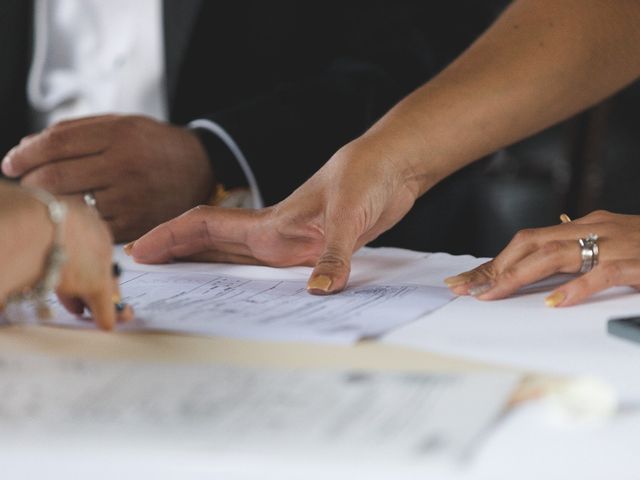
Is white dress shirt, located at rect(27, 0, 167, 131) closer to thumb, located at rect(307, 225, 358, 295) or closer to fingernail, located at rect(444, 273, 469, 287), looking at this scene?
thumb, located at rect(307, 225, 358, 295)

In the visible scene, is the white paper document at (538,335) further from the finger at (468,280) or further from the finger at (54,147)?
the finger at (54,147)

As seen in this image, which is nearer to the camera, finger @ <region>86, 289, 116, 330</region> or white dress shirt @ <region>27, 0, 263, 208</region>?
finger @ <region>86, 289, 116, 330</region>

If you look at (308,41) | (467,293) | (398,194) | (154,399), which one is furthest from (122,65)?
(154,399)

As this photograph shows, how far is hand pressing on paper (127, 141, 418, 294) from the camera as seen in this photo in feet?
2.78

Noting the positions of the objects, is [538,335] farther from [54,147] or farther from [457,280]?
[54,147]

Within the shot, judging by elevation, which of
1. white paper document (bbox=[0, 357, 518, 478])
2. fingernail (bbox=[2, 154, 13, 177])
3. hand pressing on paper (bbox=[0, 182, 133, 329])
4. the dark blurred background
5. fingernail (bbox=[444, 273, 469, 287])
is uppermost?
hand pressing on paper (bbox=[0, 182, 133, 329])

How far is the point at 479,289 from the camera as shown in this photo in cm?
71

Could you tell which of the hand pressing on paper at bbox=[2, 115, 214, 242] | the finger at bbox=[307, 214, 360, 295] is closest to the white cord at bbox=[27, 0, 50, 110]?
the hand pressing on paper at bbox=[2, 115, 214, 242]

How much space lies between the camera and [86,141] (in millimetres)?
1087

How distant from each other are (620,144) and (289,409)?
1.78 meters

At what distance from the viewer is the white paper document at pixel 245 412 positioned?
0.40 meters

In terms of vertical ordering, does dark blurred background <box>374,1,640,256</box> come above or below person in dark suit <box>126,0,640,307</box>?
below

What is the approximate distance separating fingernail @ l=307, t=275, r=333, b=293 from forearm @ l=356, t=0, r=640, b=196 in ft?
0.85

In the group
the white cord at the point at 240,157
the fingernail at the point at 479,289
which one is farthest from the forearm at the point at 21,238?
the white cord at the point at 240,157
